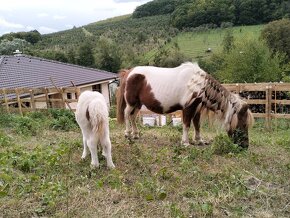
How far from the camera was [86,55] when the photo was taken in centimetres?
4703

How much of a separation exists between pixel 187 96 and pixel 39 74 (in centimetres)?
2162

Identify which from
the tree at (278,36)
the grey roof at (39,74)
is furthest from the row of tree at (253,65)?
the grey roof at (39,74)

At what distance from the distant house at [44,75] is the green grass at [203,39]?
28377mm

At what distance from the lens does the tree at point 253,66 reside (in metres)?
39.0

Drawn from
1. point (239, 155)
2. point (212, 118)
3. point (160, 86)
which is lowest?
point (239, 155)

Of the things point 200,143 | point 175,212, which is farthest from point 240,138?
point 175,212

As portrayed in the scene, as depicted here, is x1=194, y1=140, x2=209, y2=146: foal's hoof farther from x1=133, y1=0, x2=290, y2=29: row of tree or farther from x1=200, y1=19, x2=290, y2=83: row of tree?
x1=133, y1=0, x2=290, y2=29: row of tree

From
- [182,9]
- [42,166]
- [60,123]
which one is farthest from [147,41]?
[42,166]

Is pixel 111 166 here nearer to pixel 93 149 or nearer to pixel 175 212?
pixel 93 149

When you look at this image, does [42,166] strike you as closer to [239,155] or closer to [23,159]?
[23,159]

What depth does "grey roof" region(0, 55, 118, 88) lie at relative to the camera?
77.7 ft

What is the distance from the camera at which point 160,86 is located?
22.8ft

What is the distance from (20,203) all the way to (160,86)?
398 cm

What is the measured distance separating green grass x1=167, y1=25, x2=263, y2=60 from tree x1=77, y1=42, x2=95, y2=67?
16.9m
